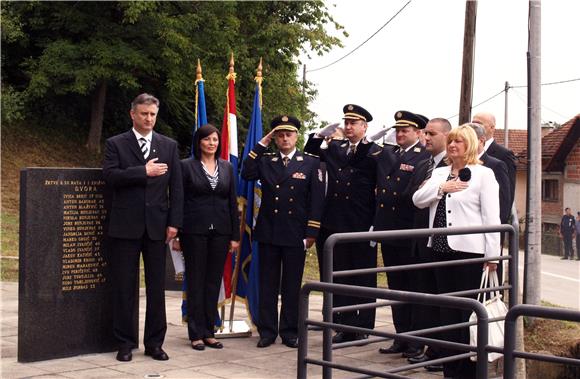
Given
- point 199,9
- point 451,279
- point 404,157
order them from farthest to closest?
point 199,9 → point 404,157 → point 451,279

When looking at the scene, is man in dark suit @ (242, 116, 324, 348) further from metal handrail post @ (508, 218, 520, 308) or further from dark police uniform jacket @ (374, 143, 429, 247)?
metal handrail post @ (508, 218, 520, 308)

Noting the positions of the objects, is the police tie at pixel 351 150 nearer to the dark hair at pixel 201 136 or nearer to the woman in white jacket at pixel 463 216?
the dark hair at pixel 201 136

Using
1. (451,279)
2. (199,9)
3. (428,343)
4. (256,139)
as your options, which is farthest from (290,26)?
(428,343)

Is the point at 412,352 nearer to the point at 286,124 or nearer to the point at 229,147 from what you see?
the point at 286,124

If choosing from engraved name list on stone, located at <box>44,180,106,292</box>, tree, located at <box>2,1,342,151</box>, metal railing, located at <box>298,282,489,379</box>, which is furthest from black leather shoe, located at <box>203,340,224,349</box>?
tree, located at <box>2,1,342,151</box>

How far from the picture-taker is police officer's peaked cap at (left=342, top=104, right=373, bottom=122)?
8.24 metres

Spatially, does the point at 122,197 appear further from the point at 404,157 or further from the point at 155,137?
the point at 404,157

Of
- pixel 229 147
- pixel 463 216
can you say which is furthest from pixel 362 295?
pixel 229 147

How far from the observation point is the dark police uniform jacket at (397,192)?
7930 mm

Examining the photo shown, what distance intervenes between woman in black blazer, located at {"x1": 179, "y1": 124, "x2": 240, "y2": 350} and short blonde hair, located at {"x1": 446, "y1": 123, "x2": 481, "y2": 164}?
88.5 inches

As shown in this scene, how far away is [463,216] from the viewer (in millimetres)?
6695

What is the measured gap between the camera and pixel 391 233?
16.8ft

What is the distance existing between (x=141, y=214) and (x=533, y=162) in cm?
467

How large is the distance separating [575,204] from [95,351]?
44524 mm
